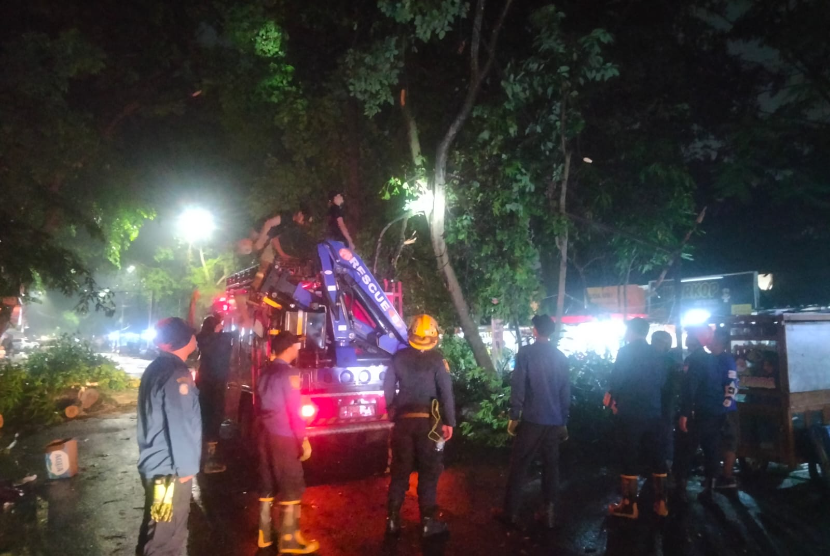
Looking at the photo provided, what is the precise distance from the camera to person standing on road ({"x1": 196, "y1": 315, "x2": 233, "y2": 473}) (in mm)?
7590

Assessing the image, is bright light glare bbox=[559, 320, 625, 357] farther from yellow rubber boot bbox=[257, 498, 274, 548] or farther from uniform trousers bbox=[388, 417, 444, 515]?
yellow rubber boot bbox=[257, 498, 274, 548]

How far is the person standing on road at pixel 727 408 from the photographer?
6648mm

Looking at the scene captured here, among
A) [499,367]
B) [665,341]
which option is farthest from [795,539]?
[499,367]

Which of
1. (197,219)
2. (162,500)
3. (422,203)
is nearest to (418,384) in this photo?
(162,500)

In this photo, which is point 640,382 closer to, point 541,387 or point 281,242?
point 541,387

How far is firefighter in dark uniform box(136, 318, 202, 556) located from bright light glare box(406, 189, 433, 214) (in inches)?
264

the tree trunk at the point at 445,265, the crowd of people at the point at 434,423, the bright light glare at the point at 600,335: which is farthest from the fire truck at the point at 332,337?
the bright light glare at the point at 600,335

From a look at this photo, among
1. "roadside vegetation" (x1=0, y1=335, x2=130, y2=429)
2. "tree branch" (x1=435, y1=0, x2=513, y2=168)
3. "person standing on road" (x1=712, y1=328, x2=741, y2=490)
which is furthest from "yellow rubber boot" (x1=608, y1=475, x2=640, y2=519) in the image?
"roadside vegetation" (x1=0, y1=335, x2=130, y2=429)

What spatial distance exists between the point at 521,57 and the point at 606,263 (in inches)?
307

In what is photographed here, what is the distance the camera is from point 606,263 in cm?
1702

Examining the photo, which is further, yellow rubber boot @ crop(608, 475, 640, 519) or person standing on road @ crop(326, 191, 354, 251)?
person standing on road @ crop(326, 191, 354, 251)

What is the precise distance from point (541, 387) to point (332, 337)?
268 cm

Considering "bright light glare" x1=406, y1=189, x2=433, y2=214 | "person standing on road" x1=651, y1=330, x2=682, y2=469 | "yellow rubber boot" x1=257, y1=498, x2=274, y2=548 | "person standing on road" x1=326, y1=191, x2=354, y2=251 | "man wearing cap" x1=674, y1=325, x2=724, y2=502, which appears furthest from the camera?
"bright light glare" x1=406, y1=189, x2=433, y2=214

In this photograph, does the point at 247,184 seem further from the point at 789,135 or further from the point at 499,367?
the point at 789,135
